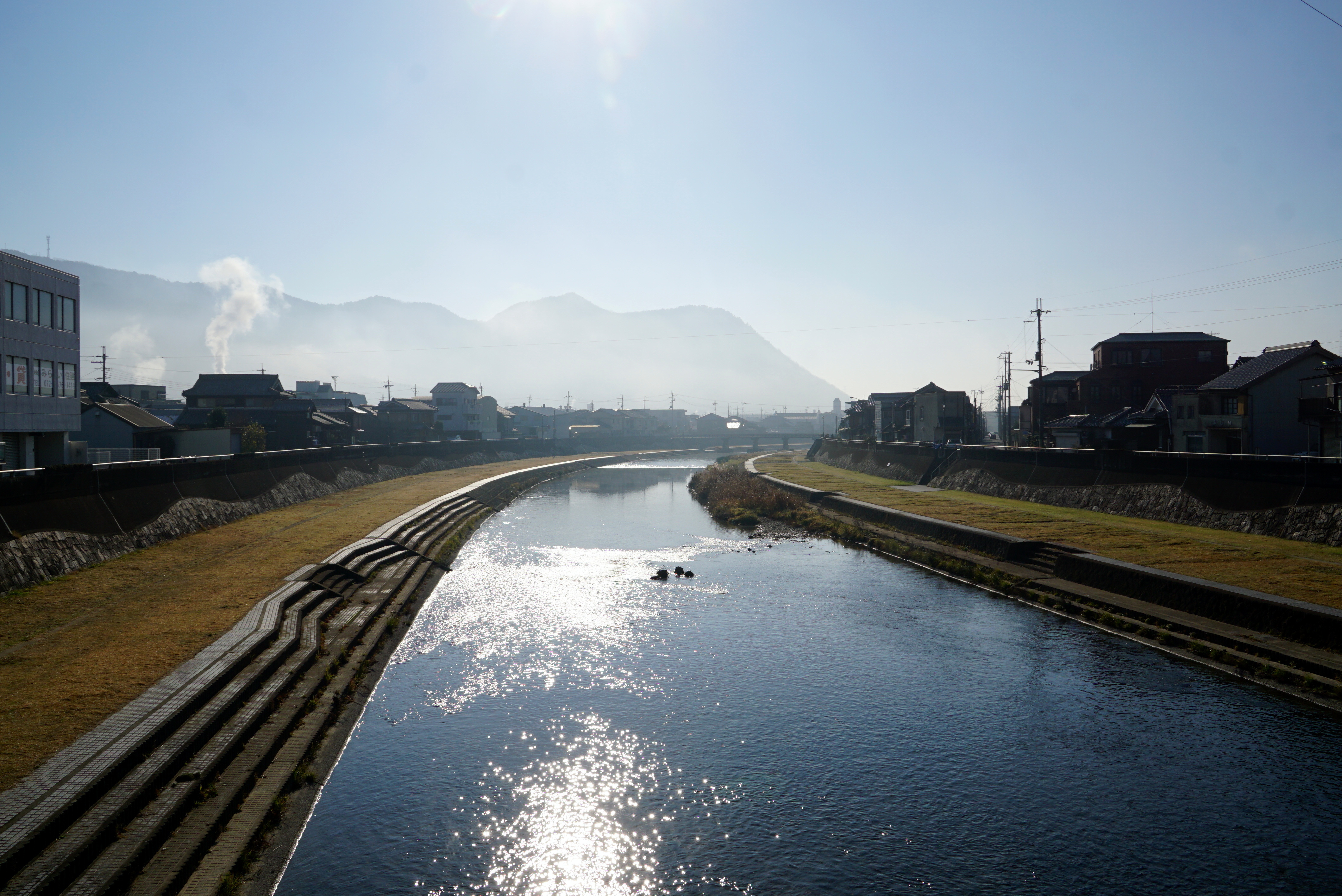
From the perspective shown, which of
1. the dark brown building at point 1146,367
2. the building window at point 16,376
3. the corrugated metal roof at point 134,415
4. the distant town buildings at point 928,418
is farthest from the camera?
the distant town buildings at point 928,418

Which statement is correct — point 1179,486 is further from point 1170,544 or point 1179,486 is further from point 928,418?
point 928,418

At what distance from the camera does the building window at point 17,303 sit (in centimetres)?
3027

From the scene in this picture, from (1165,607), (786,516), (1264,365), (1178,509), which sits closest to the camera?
(1165,607)

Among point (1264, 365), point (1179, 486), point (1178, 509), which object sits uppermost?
point (1264, 365)

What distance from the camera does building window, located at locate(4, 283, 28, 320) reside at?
30.3m

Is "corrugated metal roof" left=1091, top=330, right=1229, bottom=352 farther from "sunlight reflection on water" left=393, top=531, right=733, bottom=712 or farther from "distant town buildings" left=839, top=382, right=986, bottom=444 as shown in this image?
"sunlight reflection on water" left=393, top=531, right=733, bottom=712

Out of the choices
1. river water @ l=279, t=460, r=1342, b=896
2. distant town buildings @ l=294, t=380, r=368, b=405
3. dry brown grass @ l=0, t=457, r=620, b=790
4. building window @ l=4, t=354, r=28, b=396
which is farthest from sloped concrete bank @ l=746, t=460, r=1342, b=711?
distant town buildings @ l=294, t=380, r=368, b=405

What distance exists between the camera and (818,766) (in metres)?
12.2

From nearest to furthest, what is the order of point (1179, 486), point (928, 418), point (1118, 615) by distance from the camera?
point (1118, 615) → point (1179, 486) → point (928, 418)

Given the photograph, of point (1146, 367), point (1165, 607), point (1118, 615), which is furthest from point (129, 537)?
point (1146, 367)

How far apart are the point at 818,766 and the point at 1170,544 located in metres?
16.9

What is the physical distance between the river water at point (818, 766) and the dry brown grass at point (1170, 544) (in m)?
3.14

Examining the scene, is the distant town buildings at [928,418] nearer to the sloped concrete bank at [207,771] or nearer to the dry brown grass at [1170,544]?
the dry brown grass at [1170,544]

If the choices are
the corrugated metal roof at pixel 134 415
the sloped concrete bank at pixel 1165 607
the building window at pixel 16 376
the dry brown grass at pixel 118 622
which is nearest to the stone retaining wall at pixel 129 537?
the dry brown grass at pixel 118 622
